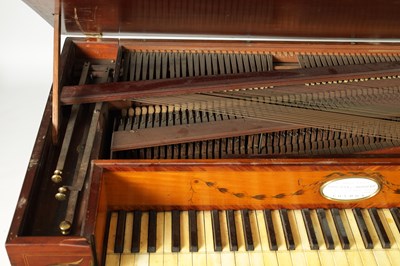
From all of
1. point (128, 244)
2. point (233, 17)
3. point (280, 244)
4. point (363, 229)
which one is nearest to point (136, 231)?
point (128, 244)

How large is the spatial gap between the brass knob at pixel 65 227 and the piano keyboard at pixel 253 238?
0.27m

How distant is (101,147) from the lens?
2.20 meters

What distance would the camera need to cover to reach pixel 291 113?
2.37m

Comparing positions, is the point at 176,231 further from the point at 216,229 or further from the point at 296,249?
the point at 296,249

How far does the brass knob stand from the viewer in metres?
1.86

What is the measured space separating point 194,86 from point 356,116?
2.49ft

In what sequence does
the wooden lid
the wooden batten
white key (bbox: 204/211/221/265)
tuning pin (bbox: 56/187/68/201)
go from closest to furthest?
the wooden batten < tuning pin (bbox: 56/187/68/201) < white key (bbox: 204/211/221/265) < the wooden lid

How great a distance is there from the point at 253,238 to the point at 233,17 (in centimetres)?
117

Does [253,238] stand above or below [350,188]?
below

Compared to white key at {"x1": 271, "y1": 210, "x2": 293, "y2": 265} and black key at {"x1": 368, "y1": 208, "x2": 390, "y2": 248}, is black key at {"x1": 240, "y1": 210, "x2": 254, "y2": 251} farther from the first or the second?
black key at {"x1": 368, "y1": 208, "x2": 390, "y2": 248}

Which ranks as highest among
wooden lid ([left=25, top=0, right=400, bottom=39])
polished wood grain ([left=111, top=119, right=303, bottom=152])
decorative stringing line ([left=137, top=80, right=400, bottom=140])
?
wooden lid ([left=25, top=0, right=400, bottom=39])

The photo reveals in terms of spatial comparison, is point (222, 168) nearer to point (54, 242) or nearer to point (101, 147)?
point (101, 147)

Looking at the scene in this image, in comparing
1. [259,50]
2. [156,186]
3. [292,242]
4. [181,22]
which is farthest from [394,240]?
[181,22]

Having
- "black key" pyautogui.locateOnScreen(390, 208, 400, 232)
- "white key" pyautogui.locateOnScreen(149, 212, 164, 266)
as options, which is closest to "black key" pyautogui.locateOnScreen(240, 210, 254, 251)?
"white key" pyautogui.locateOnScreen(149, 212, 164, 266)
